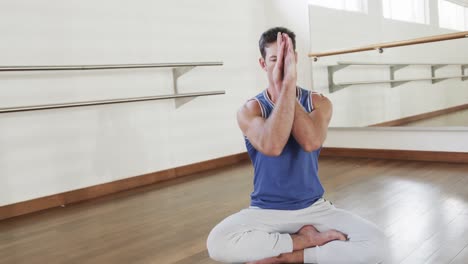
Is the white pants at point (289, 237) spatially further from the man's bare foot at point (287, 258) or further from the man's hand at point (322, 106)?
the man's hand at point (322, 106)

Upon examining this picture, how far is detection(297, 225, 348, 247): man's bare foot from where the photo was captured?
5.23 feet

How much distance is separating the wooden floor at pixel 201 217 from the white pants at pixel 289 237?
A: 0.81ft

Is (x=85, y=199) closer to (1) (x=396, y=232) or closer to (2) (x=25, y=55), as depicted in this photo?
(2) (x=25, y=55)

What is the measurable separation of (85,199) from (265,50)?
1979mm

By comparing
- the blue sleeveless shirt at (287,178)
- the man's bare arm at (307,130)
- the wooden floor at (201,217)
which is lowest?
the wooden floor at (201,217)

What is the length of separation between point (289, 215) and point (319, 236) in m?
0.12

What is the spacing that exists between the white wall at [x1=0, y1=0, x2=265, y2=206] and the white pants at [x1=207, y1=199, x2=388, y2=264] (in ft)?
5.57

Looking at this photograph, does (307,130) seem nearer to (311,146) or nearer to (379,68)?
(311,146)

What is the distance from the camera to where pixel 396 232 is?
6.72ft

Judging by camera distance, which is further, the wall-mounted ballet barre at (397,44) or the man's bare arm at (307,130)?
the wall-mounted ballet barre at (397,44)

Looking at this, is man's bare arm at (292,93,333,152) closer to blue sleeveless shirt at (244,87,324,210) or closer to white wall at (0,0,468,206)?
blue sleeveless shirt at (244,87,324,210)

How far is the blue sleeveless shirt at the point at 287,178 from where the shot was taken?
1.59 metres

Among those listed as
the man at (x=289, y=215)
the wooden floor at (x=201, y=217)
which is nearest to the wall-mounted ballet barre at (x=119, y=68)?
the wooden floor at (x=201, y=217)

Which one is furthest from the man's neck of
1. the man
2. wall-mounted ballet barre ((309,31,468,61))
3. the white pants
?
wall-mounted ballet barre ((309,31,468,61))
